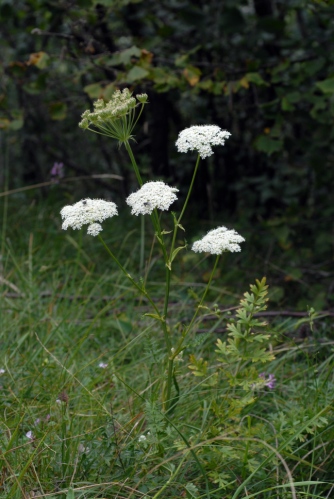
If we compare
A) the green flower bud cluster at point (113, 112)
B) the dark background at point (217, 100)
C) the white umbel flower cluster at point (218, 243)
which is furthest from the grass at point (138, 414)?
the dark background at point (217, 100)

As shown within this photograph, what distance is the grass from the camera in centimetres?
168

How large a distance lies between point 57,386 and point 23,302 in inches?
32.8

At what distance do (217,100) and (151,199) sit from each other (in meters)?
3.12

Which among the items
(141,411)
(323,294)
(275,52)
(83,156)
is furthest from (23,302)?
(83,156)

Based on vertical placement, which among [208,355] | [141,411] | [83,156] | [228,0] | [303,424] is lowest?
[83,156]

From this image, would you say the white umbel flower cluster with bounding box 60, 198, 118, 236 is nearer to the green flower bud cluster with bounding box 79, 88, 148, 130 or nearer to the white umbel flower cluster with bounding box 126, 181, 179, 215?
the white umbel flower cluster with bounding box 126, 181, 179, 215

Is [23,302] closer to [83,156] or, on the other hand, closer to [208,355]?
[208,355]

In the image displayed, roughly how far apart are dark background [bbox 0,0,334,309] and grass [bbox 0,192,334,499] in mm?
744

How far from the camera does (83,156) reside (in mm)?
5676

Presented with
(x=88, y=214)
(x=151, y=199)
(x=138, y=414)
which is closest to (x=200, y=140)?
(x=151, y=199)

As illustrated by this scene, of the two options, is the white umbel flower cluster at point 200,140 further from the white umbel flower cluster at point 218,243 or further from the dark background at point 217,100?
the dark background at point 217,100

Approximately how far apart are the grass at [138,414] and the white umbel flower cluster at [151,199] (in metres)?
0.35

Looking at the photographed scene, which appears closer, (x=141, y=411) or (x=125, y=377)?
(x=141, y=411)

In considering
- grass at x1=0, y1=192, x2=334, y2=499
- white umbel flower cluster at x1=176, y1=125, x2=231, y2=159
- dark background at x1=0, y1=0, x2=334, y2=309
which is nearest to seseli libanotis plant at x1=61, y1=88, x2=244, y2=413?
white umbel flower cluster at x1=176, y1=125, x2=231, y2=159
